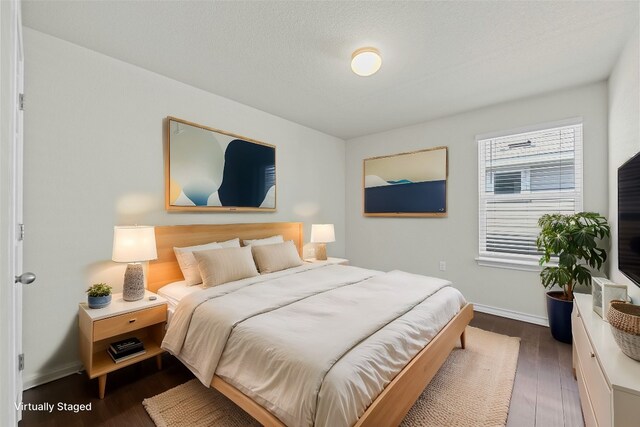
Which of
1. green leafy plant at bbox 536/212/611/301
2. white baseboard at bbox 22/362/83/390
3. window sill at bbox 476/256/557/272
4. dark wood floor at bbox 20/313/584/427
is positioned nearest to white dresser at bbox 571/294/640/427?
dark wood floor at bbox 20/313/584/427

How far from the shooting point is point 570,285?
2.74 meters

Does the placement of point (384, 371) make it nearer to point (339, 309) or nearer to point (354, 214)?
point (339, 309)

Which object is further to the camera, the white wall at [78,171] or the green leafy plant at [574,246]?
the green leafy plant at [574,246]

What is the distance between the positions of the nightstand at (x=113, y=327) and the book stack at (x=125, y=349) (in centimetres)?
3

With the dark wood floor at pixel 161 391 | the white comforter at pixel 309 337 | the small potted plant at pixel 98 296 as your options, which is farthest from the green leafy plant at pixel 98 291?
the dark wood floor at pixel 161 391

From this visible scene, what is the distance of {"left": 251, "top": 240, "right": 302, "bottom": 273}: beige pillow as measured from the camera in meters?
3.01

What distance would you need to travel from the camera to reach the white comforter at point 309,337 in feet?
4.15

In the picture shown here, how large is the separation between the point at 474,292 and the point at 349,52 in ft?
10.3

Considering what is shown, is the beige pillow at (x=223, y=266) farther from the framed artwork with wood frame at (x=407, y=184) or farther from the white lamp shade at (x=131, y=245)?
the framed artwork with wood frame at (x=407, y=184)

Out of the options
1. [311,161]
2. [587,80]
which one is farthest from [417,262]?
[587,80]

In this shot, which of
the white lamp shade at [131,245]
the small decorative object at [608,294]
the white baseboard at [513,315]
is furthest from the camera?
the white baseboard at [513,315]

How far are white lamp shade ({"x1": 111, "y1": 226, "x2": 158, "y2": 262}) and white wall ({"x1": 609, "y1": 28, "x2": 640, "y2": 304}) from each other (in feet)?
11.3

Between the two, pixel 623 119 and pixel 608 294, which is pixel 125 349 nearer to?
pixel 608 294

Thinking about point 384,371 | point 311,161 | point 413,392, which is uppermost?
point 311,161
